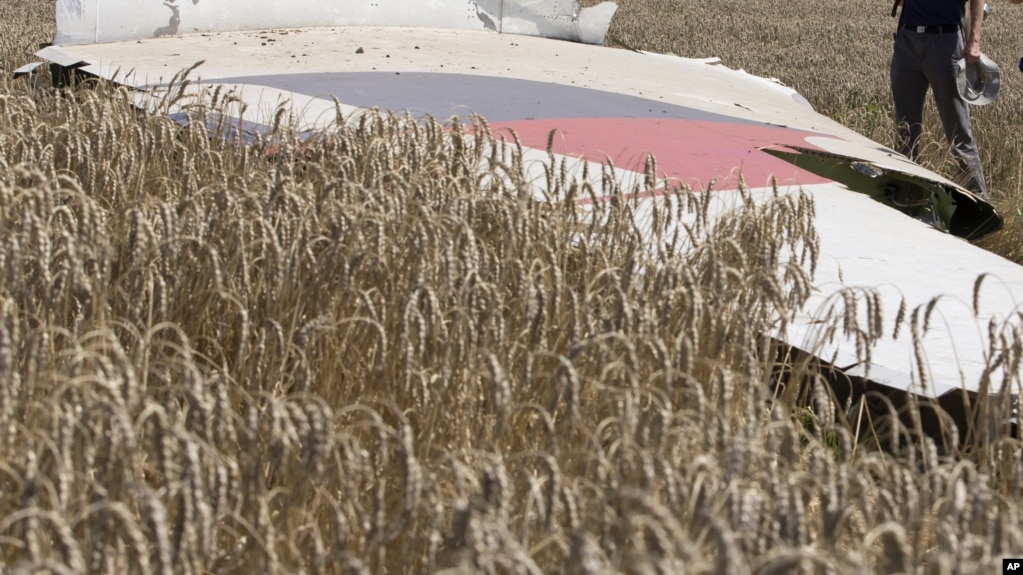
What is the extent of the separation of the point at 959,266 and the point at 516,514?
2.04 metres

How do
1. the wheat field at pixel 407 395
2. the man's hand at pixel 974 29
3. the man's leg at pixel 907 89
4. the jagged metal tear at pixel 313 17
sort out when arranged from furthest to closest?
1. the man's leg at pixel 907 89
2. the man's hand at pixel 974 29
3. the jagged metal tear at pixel 313 17
4. the wheat field at pixel 407 395

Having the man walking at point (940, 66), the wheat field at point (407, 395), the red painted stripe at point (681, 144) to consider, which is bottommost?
the wheat field at point (407, 395)

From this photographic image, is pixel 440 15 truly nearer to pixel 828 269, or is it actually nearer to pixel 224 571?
pixel 828 269

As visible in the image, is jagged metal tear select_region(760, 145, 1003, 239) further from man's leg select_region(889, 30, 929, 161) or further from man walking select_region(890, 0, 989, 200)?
man's leg select_region(889, 30, 929, 161)

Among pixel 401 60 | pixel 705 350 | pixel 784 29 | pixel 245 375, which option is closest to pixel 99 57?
pixel 401 60

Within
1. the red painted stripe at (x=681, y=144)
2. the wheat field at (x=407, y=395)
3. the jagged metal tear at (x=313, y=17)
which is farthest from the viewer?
the jagged metal tear at (x=313, y=17)

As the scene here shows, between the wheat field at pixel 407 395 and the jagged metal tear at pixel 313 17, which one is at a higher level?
the jagged metal tear at pixel 313 17

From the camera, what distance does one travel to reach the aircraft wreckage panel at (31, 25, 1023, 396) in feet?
10.3

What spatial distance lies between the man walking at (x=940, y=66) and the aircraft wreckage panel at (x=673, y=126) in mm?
606

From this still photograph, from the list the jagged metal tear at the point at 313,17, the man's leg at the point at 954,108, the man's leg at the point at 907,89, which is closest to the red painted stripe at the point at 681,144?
the man's leg at the point at 954,108

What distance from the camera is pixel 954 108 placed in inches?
241

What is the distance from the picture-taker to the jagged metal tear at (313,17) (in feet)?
18.2

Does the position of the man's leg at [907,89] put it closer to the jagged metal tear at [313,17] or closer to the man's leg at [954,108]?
the man's leg at [954,108]

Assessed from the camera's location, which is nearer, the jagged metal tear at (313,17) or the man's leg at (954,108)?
the jagged metal tear at (313,17)
